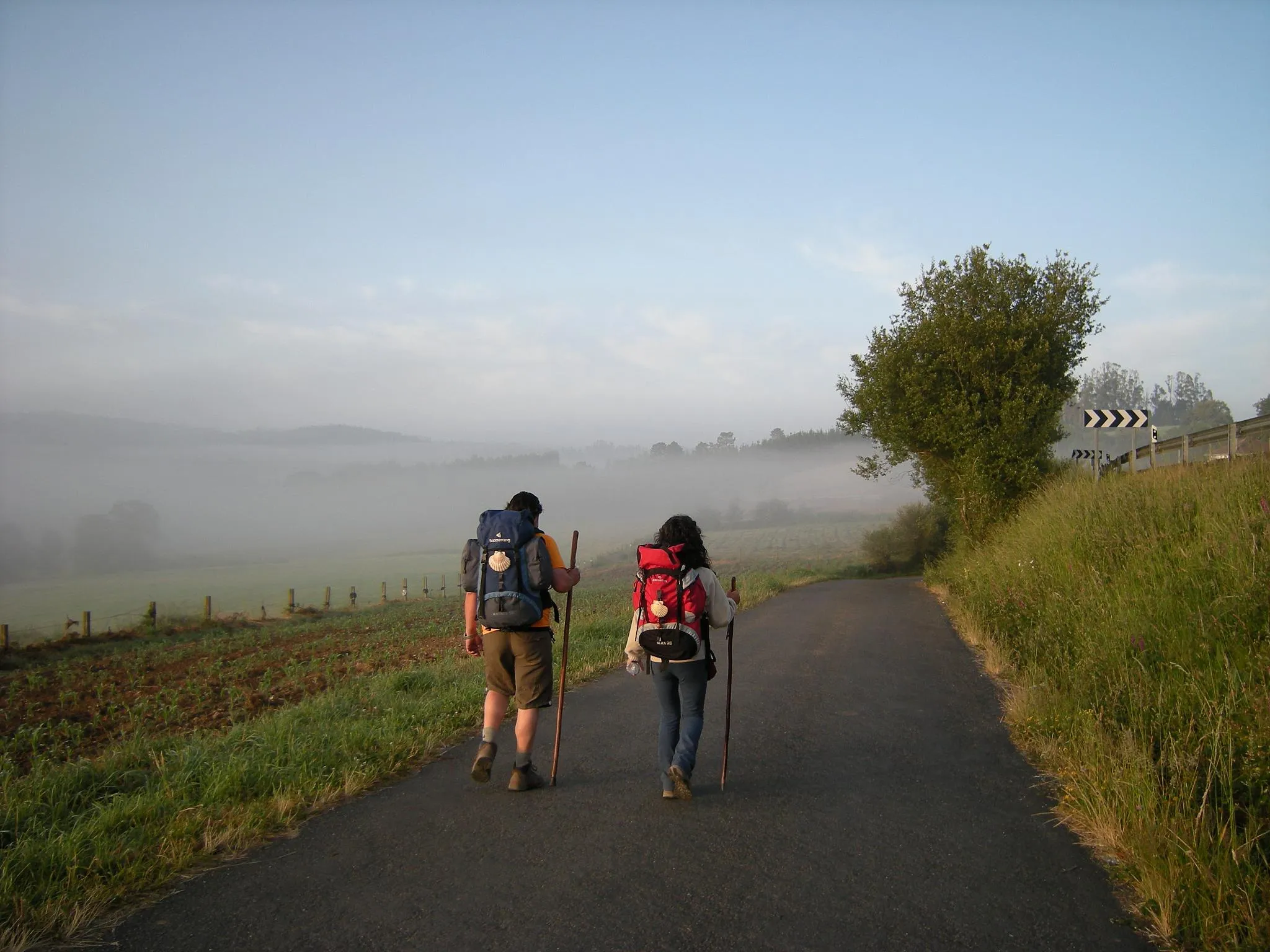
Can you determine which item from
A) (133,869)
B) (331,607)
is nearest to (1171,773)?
(133,869)

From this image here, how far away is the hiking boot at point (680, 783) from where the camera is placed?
561cm

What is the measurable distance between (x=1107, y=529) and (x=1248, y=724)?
6.33 meters

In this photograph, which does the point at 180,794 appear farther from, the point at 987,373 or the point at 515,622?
the point at 987,373

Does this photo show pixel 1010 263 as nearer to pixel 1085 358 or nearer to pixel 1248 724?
pixel 1085 358

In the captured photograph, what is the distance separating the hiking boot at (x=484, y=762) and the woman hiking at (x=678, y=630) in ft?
4.03

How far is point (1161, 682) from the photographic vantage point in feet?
21.8

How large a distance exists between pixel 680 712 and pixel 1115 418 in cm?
1817

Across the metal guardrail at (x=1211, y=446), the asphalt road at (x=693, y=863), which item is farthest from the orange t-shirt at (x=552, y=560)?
the metal guardrail at (x=1211, y=446)

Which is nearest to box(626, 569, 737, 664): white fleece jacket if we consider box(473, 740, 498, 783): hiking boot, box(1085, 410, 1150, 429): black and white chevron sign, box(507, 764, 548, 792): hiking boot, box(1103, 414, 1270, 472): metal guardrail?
box(507, 764, 548, 792): hiking boot

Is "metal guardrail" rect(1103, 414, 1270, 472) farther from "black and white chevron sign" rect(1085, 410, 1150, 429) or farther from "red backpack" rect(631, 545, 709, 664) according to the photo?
"red backpack" rect(631, 545, 709, 664)

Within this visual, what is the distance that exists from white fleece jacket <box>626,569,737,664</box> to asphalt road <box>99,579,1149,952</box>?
0.98m

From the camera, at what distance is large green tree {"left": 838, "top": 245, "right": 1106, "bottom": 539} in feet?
75.0

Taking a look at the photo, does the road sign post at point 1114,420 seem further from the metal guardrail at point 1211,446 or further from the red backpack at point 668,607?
the red backpack at point 668,607

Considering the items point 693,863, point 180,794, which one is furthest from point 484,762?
point 180,794
